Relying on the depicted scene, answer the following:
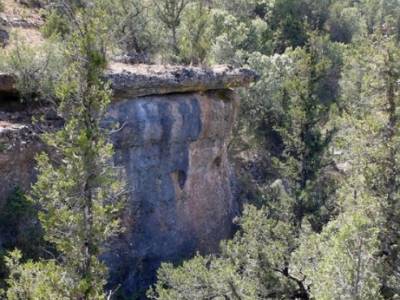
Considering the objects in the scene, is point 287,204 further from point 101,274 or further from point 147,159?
point 101,274

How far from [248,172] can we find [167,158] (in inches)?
397

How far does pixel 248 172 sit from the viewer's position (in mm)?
30938

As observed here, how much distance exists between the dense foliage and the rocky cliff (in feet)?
6.53

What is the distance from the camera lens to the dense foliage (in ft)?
36.1

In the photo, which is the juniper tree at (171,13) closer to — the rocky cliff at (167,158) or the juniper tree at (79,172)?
the rocky cliff at (167,158)

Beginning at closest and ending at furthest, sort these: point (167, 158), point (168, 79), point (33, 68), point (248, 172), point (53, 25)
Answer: point (33, 68)
point (168, 79)
point (167, 158)
point (53, 25)
point (248, 172)

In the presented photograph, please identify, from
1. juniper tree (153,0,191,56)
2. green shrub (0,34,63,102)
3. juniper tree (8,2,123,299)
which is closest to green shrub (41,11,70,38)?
green shrub (0,34,63,102)

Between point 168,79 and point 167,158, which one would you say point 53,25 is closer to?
point 168,79

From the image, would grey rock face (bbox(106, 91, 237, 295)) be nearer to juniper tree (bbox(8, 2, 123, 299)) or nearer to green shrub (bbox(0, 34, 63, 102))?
green shrub (bbox(0, 34, 63, 102))

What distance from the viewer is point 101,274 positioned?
11.4 m

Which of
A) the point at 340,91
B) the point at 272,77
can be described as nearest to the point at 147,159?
the point at 272,77

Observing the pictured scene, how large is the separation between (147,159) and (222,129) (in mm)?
4337

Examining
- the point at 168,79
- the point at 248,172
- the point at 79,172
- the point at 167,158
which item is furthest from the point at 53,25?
the point at 248,172

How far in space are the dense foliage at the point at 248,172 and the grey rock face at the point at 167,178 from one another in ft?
7.36
